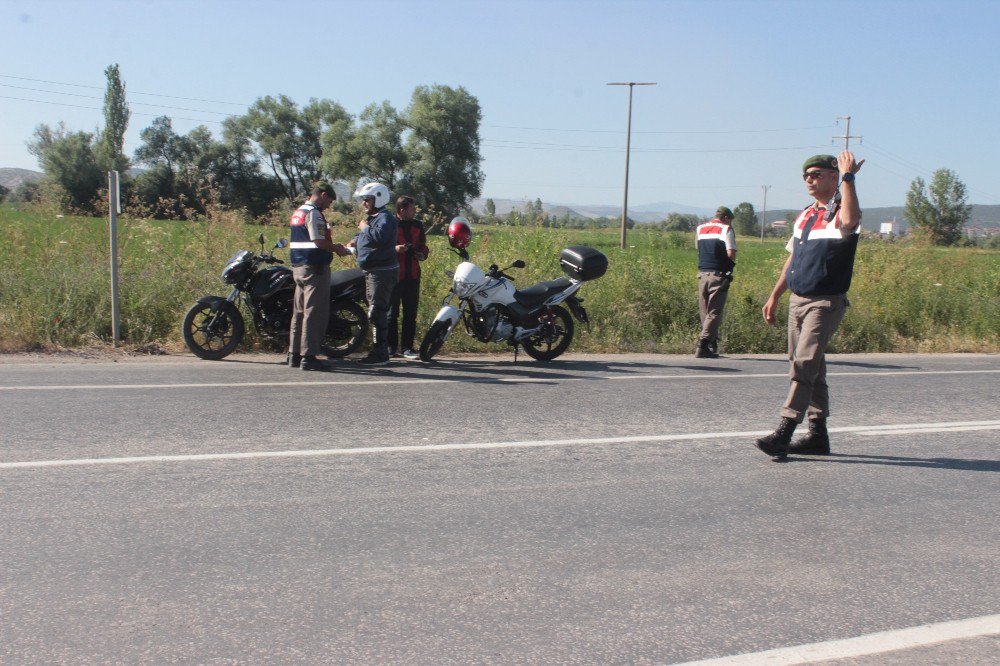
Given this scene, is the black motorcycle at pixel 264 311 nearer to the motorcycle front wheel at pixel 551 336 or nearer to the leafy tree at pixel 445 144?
the motorcycle front wheel at pixel 551 336

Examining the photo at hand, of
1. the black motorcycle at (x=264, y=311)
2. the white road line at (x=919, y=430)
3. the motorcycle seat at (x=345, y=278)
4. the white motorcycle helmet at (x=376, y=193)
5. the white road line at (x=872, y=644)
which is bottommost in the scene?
the white road line at (x=872, y=644)

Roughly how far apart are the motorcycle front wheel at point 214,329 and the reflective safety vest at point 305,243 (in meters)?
1.15

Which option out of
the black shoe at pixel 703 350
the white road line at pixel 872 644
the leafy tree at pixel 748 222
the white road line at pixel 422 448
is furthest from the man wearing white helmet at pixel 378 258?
the leafy tree at pixel 748 222

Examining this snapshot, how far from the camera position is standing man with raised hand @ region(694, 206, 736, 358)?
1243 centimetres

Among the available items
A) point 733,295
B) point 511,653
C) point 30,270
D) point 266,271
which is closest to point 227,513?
point 511,653

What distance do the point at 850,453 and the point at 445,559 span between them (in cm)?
370

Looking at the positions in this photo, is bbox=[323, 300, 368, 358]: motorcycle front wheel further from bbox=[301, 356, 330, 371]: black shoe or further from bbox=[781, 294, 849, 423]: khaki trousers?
bbox=[781, 294, 849, 423]: khaki trousers

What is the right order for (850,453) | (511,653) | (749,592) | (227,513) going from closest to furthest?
(511,653)
(749,592)
(227,513)
(850,453)

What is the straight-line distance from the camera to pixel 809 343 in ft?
20.6

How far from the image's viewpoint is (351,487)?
213 inches

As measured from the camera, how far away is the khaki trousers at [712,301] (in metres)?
12.4

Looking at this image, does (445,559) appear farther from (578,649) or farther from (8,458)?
(8,458)

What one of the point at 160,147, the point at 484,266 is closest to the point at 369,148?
the point at 160,147

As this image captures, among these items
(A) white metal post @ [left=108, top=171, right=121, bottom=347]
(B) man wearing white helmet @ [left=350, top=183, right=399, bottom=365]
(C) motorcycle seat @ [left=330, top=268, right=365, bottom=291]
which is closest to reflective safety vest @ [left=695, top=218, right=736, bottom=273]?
(B) man wearing white helmet @ [left=350, top=183, right=399, bottom=365]
